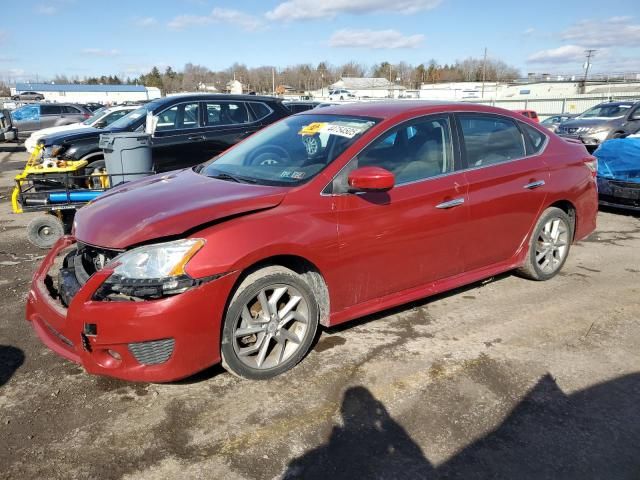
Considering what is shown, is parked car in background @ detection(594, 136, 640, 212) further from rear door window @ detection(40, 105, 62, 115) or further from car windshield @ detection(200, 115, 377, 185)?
rear door window @ detection(40, 105, 62, 115)

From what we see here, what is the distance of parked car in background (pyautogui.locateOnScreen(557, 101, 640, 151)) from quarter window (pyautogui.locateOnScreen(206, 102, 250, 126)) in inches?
406

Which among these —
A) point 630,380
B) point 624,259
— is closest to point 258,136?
point 630,380

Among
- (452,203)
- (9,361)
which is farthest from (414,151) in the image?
(9,361)

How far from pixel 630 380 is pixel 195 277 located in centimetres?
277

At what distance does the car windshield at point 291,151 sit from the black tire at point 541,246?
6.63 feet

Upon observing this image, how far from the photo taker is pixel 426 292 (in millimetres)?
3988

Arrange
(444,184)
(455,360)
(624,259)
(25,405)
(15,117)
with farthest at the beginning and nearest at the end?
(15,117) < (624,259) < (444,184) < (455,360) < (25,405)

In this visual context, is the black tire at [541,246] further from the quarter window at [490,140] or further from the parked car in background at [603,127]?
the parked car in background at [603,127]

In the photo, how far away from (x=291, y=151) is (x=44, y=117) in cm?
2363

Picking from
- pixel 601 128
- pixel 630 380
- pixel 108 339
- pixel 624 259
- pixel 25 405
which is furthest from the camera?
pixel 601 128

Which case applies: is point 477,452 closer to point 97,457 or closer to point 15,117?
point 97,457

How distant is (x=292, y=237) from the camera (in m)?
3.18

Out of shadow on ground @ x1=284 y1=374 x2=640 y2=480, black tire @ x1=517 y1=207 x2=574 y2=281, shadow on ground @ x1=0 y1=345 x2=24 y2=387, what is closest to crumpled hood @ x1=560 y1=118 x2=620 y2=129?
black tire @ x1=517 y1=207 x2=574 y2=281

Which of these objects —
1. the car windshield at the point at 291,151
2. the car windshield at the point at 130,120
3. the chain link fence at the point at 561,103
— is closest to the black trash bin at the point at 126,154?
the car windshield at the point at 130,120
